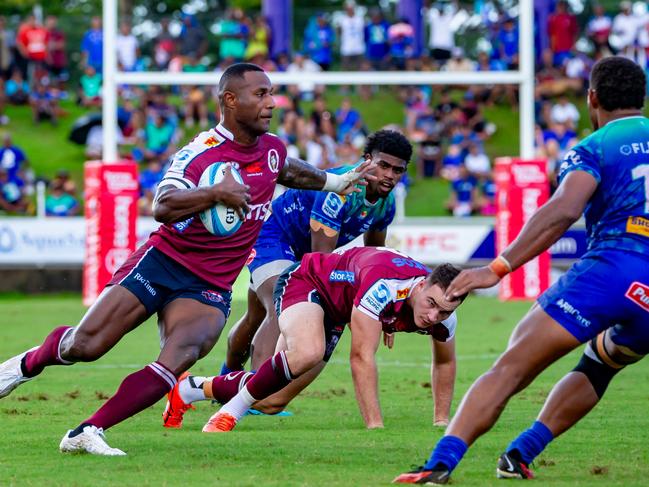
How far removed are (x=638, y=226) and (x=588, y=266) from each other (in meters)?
0.31

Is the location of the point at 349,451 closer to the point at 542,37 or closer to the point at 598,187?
the point at 598,187

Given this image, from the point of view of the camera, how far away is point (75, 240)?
76.5 ft

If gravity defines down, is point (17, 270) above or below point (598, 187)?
below

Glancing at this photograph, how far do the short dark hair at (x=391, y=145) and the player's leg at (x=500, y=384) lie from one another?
327 cm

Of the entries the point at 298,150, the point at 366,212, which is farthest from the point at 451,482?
the point at 298,150

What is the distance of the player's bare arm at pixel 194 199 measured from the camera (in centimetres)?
704

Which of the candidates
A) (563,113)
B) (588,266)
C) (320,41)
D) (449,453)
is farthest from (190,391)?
(563,113)

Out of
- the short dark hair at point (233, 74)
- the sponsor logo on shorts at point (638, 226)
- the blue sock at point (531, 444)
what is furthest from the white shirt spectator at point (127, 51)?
the sponsor logo on shorts at point (638, 226)

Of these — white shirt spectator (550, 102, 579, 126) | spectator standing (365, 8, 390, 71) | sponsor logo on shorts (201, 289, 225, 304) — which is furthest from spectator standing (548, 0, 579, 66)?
sponsor logo on shorts (201, 289, 225, 304)

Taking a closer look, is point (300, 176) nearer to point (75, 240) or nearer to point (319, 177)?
point (319, 177)

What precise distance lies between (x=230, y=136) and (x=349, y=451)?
2044 millimetres

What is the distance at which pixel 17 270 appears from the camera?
23.8m

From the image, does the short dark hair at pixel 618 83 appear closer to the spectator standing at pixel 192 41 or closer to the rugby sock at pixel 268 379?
the rugby sock at pixel 268 379

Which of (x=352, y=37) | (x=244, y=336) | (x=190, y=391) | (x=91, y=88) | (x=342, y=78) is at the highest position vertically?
(x=352, y=37)
